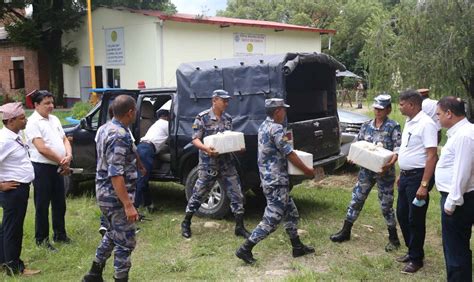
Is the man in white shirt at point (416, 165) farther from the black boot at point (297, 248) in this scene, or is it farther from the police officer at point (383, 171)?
the black boot at point (297, 248)

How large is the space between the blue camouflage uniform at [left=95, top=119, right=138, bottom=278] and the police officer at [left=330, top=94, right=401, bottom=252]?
267cm

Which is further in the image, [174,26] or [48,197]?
[174,26]

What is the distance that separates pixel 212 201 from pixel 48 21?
1850 centimetres

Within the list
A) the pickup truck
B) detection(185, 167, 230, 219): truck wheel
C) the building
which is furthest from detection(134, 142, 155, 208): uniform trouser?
the building

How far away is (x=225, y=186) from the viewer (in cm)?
586

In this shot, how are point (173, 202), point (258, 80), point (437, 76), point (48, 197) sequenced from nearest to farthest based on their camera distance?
point (48, 197) < point (258, 80) < point (173, 202) < point (437, 76)

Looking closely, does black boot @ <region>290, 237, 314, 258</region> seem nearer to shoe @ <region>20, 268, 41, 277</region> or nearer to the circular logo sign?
shoe @ <region>20, 268, 41, 277</region>

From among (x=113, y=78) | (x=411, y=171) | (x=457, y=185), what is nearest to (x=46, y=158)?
(x=411, y=171)

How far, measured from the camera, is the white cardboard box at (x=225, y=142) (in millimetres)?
5559

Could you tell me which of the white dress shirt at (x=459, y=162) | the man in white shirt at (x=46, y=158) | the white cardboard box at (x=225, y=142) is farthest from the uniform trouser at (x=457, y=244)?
the man in white shirt at (x=46, y=158)

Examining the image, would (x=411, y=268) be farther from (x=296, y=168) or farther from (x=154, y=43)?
(x=154, y=43)

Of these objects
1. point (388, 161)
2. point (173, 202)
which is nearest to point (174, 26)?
point (173, 202)

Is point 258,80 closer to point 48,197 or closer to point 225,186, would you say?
point 225,186

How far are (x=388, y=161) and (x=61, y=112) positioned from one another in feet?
62.4
